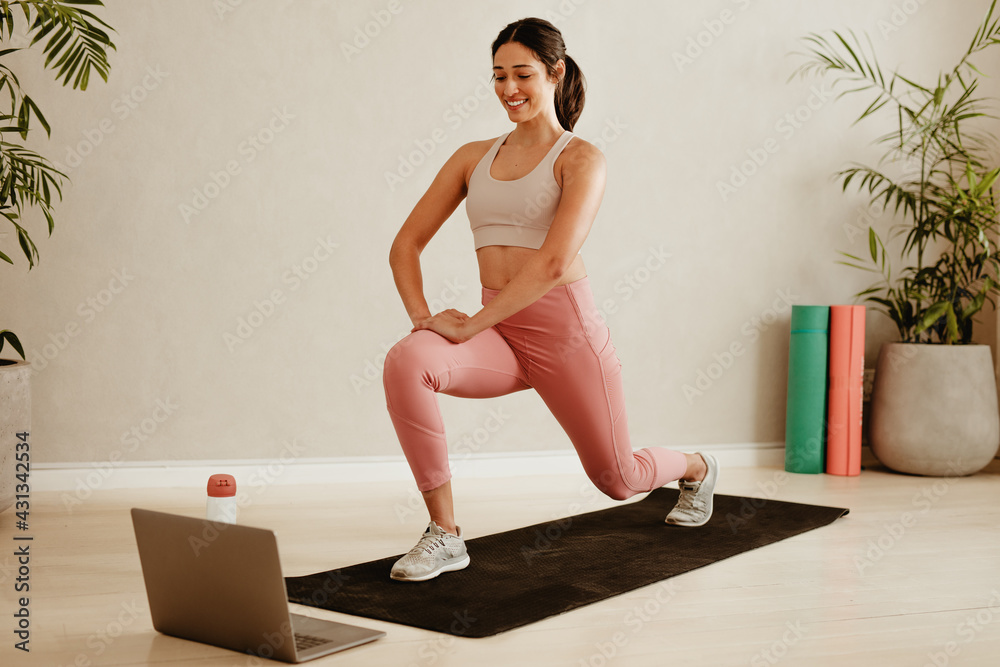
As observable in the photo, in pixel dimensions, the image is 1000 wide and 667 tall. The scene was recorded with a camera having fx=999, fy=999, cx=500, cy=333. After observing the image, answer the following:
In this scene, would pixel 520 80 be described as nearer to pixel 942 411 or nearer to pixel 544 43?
pixel 544 43

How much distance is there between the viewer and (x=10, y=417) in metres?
2.43

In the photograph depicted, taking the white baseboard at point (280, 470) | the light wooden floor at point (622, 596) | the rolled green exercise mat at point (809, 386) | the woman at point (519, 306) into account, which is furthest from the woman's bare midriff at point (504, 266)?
the rolled green exercise mat at point (809, 386)

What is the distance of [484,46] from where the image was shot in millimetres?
3285

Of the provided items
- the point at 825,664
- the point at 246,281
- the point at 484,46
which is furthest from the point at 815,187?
the point at 825,664

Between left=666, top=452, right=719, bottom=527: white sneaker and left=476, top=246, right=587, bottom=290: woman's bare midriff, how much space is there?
27.5 inches

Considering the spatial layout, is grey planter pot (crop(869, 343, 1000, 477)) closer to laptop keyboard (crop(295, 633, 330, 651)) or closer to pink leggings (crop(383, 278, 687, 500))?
pink leggings (crop(383, 278, 687, 500))

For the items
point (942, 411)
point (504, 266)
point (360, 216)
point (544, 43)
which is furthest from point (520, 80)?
point (942, 411)

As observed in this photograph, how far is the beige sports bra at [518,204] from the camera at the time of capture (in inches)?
83.7

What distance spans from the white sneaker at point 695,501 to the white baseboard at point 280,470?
871 mm

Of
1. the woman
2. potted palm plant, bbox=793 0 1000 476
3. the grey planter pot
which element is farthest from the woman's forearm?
the grey planter pot

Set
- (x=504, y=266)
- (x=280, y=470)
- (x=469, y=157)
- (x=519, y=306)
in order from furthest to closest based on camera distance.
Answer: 1. (x=280, y=470)
2. (x=469, y=157)
3. (x=504, y=266)
4. (x=519, y=306)

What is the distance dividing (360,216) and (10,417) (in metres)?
1.20

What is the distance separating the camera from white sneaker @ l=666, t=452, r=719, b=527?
8.48ft

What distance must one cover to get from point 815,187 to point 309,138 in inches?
75.7
